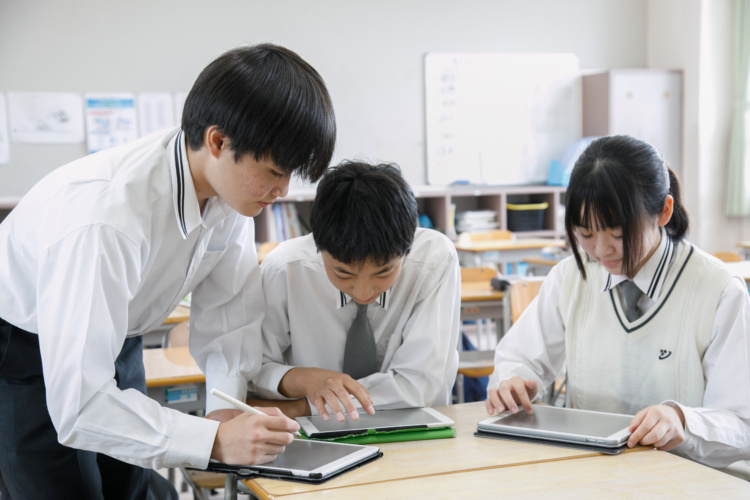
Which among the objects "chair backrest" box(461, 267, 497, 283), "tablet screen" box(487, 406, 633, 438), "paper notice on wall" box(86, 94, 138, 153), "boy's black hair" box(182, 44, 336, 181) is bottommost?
"chair backrest" box(461, 267, 497, 283)

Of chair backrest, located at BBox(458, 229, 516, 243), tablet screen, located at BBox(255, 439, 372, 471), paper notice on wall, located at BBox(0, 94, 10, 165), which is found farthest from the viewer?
chair backrest, located at BBox(458, 229, 516, 243)

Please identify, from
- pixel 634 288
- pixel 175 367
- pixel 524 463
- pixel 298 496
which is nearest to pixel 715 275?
pixel 634 288

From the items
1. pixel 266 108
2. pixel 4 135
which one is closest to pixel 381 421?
pixel 266 108

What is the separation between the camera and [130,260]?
1103 mm

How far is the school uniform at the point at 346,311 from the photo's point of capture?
1.57 m

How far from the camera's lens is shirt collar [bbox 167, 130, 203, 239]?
120 cm

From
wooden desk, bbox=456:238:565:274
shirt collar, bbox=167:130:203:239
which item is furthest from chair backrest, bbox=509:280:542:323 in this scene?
wooden desk, bbox=456:238:565:274

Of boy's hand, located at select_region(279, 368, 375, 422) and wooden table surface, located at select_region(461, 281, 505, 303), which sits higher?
boy's hand, located at select_region(279, 368, 375, 422)

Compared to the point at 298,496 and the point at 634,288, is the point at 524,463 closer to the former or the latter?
the point at 298,496

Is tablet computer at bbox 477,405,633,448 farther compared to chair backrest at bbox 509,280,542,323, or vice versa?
chair backrest at bbox 509,280,542,323

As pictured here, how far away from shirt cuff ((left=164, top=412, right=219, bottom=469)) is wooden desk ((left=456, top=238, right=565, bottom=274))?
145 inches

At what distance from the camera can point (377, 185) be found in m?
1.43

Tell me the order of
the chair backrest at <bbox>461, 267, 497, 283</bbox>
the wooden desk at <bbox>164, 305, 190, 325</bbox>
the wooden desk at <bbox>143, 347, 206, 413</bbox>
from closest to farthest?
the wooden desk at <bbox>143, 347, 206, 413</bbox> → the wooden desk at <bbox>164, 305, 190, 325</bbox> → the chair backrest at <bbox>461, 267, 497, 283</bbox>

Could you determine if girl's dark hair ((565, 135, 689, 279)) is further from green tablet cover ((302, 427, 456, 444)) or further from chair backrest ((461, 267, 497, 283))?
chair backrest ((461, 267, 497, 283))
